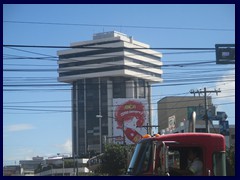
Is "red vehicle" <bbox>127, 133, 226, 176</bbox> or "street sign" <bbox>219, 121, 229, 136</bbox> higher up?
"red vehicle" <bbox>127, 133, 226, 176</bbox>

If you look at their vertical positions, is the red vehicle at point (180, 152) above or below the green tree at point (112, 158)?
above

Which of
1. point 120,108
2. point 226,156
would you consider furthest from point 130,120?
point 226,156

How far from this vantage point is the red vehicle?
8738 millimetres

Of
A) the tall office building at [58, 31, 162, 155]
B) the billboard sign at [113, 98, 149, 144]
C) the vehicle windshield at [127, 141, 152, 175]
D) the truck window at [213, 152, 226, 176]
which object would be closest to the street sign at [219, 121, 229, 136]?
the billboard sign at [113, 98, 149, 144]

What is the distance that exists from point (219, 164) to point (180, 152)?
777 millimetres

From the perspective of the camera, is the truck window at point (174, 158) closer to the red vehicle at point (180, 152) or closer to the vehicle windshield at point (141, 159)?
the red vehicle at point (180, 152)

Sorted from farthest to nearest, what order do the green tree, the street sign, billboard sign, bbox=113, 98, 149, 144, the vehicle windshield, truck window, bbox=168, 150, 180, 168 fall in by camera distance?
billboard sign, bbox=113, 98, 149, 144 → the street sign → the green tree → the vehicle windshield → truck window, bbox=168, 150, 180, 168

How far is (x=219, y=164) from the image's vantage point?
902cm

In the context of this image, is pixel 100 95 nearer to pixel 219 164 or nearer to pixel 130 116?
pixel 130 116

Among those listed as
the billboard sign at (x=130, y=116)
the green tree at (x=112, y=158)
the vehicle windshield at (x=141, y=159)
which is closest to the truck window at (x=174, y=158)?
the vehicle windshield at (x=141, y=159)

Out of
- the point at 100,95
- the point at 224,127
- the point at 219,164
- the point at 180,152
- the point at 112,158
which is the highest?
the point at 100,95

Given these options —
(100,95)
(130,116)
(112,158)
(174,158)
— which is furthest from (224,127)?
(100,95)

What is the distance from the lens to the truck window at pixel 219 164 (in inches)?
350

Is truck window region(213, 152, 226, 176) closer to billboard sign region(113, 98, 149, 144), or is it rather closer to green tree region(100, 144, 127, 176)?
green tree region(100, 144, 127, 176)
